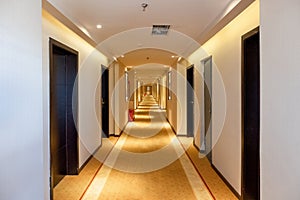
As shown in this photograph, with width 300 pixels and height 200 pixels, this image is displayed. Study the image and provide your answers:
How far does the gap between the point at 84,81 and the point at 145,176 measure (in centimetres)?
198

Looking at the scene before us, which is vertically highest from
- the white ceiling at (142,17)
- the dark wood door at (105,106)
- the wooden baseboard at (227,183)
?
the white ceiling at (142,17)

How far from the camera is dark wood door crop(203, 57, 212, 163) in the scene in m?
5.39

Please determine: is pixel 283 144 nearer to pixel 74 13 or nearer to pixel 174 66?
pixel 74 13

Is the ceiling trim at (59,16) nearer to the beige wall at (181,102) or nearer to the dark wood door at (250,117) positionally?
the dark wood door at (250,117)

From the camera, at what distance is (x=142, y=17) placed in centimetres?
364

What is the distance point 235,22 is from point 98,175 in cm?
305

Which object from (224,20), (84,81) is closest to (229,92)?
Answer: (224,20)

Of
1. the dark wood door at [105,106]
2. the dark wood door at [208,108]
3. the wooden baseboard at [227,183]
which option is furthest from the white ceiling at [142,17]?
the dark wood door at [105,106]

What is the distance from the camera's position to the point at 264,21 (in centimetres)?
209

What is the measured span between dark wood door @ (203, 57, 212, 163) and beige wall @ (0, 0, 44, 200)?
3.67 metres

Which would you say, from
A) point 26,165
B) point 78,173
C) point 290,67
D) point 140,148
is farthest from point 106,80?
point 290,67

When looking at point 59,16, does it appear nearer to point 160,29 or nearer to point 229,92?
point 160,29

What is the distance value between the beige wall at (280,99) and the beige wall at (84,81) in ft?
7.33

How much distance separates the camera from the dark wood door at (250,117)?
335 cm
